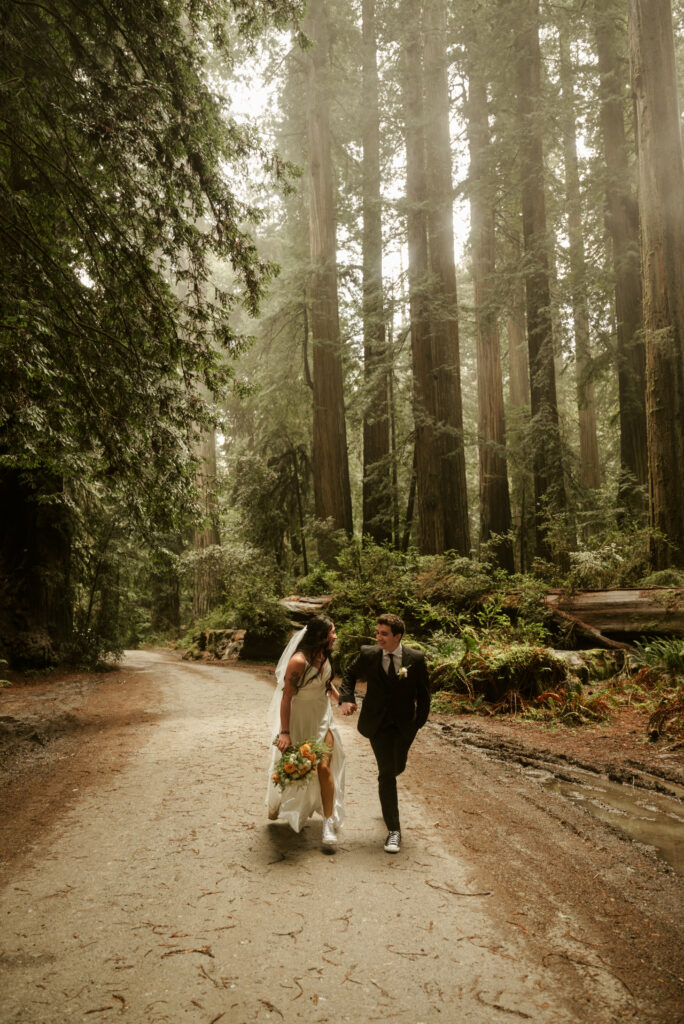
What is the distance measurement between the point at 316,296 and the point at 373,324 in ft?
5.61

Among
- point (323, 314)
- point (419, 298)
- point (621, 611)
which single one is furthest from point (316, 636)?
point (323, 314)

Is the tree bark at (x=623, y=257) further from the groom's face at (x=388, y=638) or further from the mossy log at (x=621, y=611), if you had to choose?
the groom's face at (x=388, y=638)

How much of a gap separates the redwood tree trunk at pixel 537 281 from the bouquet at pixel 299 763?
1140 cm

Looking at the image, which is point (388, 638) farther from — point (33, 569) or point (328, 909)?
point (33, 569)

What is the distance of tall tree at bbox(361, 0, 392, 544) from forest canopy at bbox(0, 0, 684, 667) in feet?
0.30

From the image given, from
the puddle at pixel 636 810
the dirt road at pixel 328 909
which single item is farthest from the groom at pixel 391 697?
the puddle at pixel 636 810

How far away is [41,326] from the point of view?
564cm

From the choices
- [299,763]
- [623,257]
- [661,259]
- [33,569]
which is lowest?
[299,763]

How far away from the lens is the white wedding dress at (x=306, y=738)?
4.69 m

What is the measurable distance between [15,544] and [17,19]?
9.74m

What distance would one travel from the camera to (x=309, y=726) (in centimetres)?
487

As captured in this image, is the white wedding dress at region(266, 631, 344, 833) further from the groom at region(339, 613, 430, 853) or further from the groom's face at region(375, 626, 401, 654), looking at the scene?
the groom's face at region(375, 626, 401, 654)

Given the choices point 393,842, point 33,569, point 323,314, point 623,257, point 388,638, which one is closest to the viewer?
point 393,842

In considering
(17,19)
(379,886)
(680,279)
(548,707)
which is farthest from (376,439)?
(379,886)
